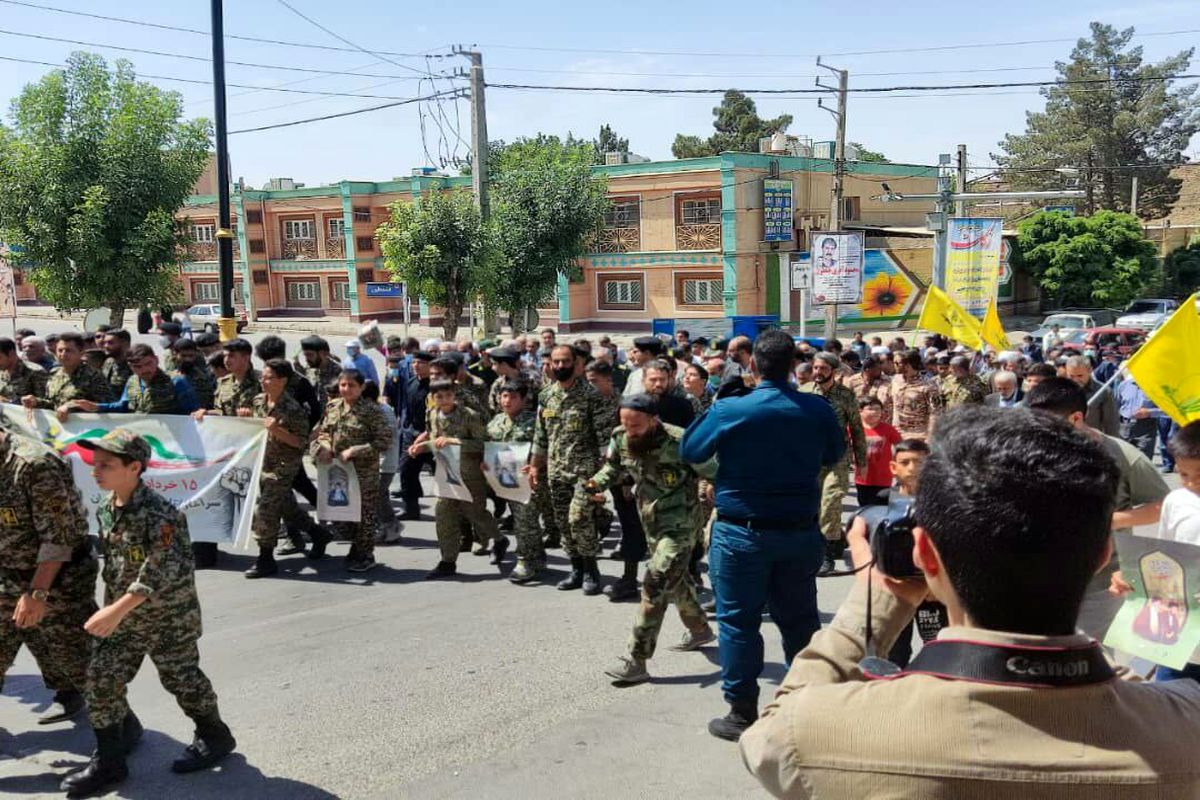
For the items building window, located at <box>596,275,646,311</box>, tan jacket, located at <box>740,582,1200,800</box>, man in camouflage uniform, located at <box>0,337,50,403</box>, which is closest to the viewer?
tan jacket, located at <box>740,582,1200,800</box>

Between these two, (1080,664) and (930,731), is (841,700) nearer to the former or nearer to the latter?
(930,731)

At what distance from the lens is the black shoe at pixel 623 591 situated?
755cm

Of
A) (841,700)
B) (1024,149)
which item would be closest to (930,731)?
(841,700)

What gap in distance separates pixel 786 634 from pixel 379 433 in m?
4.67

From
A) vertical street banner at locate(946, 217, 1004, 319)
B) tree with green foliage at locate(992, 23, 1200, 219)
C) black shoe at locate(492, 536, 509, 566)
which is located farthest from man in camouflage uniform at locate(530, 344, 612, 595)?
tree with green foliage at locate(992, 23, 1200, 219)

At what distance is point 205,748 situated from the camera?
4.80 meters

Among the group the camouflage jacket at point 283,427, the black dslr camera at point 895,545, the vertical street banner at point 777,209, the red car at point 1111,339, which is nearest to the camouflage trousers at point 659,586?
the black dslr camera at point 895,545

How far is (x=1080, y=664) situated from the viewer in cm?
145

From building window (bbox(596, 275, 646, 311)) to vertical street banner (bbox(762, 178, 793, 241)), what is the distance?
5.88m

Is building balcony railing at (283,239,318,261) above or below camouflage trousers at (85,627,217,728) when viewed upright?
above

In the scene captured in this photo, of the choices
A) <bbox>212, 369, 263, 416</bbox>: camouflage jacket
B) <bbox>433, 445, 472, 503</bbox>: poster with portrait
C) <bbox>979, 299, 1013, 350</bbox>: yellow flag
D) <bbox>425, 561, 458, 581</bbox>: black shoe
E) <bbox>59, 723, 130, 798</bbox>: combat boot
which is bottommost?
<bbox>425, 561, 458, 581</bbox>: black shoe

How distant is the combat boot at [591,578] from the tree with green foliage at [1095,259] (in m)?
38.7

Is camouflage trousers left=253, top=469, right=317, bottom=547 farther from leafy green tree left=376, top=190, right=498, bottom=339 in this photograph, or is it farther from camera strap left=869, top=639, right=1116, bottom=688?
leafy green tree left=376, top=190, right=498, bottom=339

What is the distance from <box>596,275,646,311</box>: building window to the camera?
41603 mm
